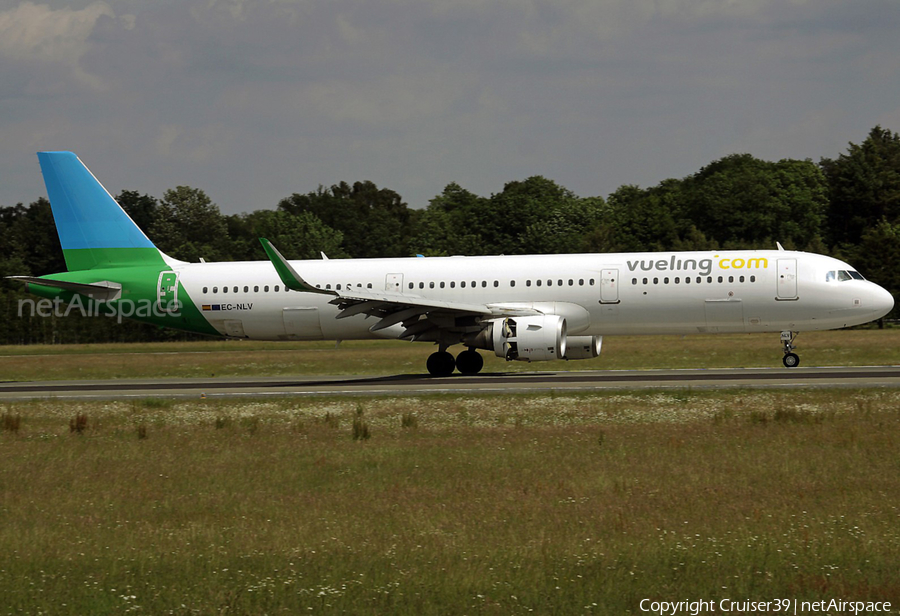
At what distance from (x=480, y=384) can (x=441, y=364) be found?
4311mm

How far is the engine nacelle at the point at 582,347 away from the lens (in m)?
31.8

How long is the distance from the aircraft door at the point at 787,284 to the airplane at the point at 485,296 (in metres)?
0.03

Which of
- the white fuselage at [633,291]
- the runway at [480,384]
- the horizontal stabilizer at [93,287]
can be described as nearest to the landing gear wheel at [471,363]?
the runway at [480,384]

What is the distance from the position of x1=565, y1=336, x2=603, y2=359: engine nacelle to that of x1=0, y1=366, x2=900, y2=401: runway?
631 millimetres

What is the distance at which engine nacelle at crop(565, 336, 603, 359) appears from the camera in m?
31.8

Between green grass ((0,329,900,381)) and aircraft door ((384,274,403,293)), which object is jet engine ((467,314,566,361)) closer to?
aircraft door ((384,274,403,293))

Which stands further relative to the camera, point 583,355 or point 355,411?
point 583,355

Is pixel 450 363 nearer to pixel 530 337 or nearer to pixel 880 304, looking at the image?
pixel 530 337

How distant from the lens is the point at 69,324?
6881cm

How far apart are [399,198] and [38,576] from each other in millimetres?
148574

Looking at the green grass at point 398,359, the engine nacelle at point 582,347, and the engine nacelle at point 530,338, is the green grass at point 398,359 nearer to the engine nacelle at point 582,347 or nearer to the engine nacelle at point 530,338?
the engine nacelle at point 582,347

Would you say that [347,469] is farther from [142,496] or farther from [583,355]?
[583,355]

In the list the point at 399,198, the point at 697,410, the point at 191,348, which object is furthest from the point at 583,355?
the point at 399,198

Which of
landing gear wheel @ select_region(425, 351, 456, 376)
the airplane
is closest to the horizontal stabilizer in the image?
the airplane
